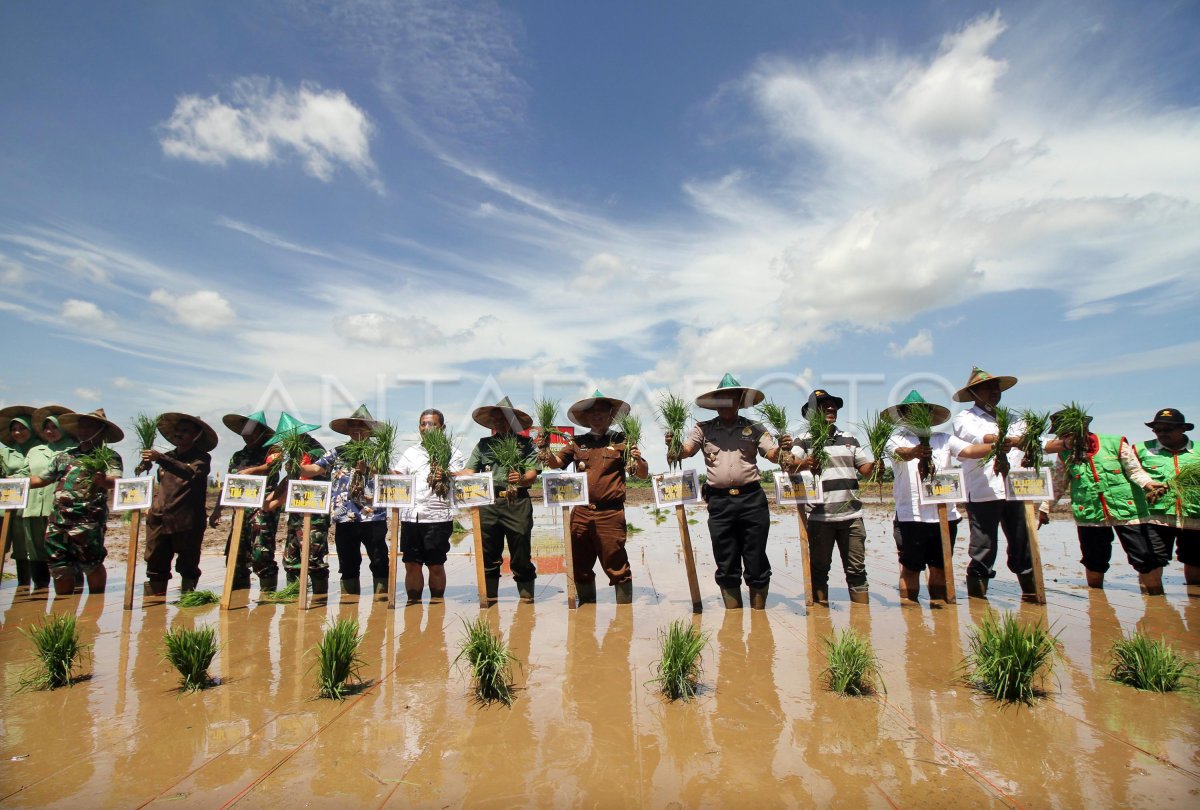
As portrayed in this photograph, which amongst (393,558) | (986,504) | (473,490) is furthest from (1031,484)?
(393,558)

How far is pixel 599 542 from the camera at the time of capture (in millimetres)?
7094

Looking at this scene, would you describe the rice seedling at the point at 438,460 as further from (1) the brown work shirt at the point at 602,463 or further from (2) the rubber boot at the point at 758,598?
(2) the rubber boot at the point at 758,598

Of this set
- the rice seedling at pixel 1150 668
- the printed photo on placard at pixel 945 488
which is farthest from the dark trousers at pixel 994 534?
the rice seedling at pixel 1150 668

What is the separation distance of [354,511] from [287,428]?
133 cm

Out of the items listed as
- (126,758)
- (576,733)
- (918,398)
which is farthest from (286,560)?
(918,398)

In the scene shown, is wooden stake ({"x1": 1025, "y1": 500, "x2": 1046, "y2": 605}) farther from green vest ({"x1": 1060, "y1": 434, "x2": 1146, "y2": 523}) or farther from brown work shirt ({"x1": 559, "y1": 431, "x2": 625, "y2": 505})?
brown work shirt ({"x1": 559, "y1": 431, "x2": 625, "y2": 505})

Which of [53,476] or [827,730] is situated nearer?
[827,730]

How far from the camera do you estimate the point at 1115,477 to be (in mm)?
7809

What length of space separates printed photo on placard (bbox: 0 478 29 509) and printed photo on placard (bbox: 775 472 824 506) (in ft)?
30.2

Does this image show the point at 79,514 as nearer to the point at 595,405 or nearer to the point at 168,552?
the point at 168,552

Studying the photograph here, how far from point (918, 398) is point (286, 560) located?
7.70m

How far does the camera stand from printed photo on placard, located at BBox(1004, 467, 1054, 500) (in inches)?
268

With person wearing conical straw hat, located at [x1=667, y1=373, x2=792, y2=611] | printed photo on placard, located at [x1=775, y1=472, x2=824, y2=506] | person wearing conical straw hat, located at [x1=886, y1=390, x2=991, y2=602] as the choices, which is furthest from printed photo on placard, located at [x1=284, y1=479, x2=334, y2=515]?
person wearing conical straw hat, located at [x1=886, y1=390, x2=991, y2=602]

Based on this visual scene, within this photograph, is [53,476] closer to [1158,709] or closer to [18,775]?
[18,775]
